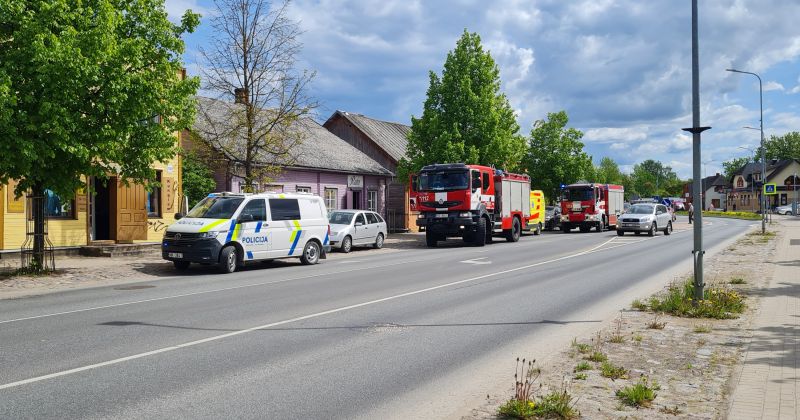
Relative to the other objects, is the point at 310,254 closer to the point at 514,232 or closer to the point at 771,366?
the point at 514,232

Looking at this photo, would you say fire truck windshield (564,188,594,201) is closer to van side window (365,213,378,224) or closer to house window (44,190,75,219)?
van side window (365,213,378,224)

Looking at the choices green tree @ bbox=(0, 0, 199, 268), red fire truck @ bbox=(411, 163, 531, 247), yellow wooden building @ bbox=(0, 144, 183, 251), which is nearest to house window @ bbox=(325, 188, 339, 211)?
red fire truck @ bbox=(411, 163, 531, 247)

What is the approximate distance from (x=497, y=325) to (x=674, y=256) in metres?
13.9

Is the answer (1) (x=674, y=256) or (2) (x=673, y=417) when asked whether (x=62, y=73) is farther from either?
(1) (x=674, y=256)

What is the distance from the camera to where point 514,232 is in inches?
1172

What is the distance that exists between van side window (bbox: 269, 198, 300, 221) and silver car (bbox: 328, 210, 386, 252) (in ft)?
17.7

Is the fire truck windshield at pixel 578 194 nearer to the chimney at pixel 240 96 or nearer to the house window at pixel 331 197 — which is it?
the house window at pixel 331 197

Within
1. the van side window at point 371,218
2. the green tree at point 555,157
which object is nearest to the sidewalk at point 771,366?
the van side window at point 371,218

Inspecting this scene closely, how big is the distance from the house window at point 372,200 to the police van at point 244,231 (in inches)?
747

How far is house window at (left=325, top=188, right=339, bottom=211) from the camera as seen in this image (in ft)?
112

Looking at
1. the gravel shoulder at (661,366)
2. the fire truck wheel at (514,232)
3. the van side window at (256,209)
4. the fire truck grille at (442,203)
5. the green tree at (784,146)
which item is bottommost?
the gravel shoulder at (661,366)

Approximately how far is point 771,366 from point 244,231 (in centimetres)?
1291

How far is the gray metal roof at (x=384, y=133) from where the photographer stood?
41562 millimetres

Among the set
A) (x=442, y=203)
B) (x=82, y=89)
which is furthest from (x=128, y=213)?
(x=442, y=203)
